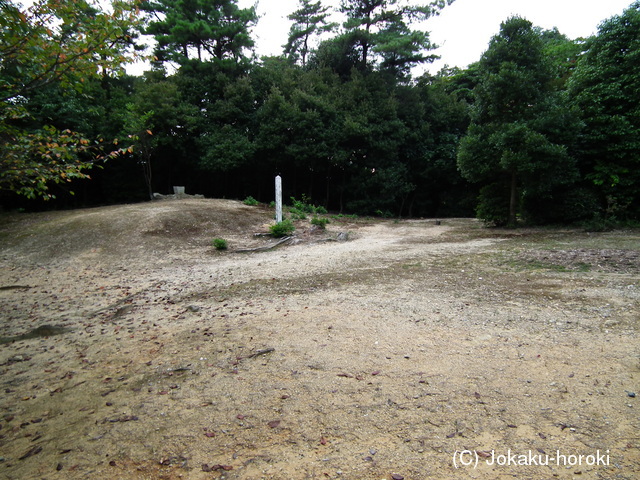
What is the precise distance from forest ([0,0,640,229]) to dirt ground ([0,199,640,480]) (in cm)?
533

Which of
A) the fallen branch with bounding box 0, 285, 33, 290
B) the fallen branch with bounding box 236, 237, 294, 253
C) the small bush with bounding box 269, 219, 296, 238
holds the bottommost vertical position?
the fallen branch with bounding box 0, 285, 33, 290

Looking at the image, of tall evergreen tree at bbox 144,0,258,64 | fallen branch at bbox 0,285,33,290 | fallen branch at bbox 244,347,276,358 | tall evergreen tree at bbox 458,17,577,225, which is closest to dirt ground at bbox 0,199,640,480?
fallen branch at bbox 244,347,276,358

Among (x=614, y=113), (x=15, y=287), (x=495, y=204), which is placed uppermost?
(x=614, y=113)

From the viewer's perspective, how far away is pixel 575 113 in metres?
10.2

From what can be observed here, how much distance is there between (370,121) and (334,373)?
721 inches

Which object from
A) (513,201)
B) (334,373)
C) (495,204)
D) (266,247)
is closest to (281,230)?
(266,247)

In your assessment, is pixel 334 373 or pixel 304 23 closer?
pixel 334 373

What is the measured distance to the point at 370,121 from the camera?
1906 cm

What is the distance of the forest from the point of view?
33.6ft

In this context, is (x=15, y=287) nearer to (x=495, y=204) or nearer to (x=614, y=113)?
(x=495, y=204)

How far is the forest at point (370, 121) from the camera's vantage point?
33.6ft

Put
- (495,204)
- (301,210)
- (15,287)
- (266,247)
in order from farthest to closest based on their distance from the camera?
(301,210)
(495,204)
(266,247)
(15,287)

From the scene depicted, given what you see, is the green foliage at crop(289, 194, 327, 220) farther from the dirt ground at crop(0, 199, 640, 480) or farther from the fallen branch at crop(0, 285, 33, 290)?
the fallen branch at crop(0, 285, 33, 290)

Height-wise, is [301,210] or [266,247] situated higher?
[301,210]
